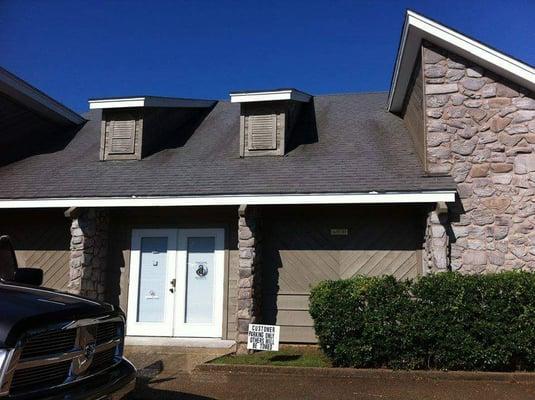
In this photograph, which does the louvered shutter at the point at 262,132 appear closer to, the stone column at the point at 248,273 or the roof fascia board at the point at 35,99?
the stone column at the point at 248,273

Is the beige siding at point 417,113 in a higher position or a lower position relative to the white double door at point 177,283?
higher

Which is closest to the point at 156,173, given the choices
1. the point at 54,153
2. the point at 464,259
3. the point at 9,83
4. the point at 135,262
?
the point at 135,262

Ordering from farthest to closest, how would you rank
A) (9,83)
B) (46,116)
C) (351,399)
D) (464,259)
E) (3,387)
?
(46,116)
(9,83)
(464,259)
(351,399)
(3,387)

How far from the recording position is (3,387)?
10.1ft

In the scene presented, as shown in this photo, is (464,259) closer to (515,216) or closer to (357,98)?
(515,216)

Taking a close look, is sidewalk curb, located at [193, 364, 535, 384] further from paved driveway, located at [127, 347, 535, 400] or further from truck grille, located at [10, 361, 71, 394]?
truck grille, located at [10, 361, 71, 394]

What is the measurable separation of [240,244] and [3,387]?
6.62m

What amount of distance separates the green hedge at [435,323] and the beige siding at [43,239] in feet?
Answer: 20.8

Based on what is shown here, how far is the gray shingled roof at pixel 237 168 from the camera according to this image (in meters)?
9.52

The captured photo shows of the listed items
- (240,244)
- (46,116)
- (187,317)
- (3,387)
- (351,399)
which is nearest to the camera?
(3,387)

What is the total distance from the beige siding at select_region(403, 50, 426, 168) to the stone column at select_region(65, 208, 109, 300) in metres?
6.52

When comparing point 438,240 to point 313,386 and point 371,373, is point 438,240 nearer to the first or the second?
point 371,373

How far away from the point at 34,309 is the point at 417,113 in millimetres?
8911

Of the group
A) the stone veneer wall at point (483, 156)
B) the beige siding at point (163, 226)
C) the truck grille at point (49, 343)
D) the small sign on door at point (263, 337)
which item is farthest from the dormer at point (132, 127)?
the truck grille at point (49, 343)
